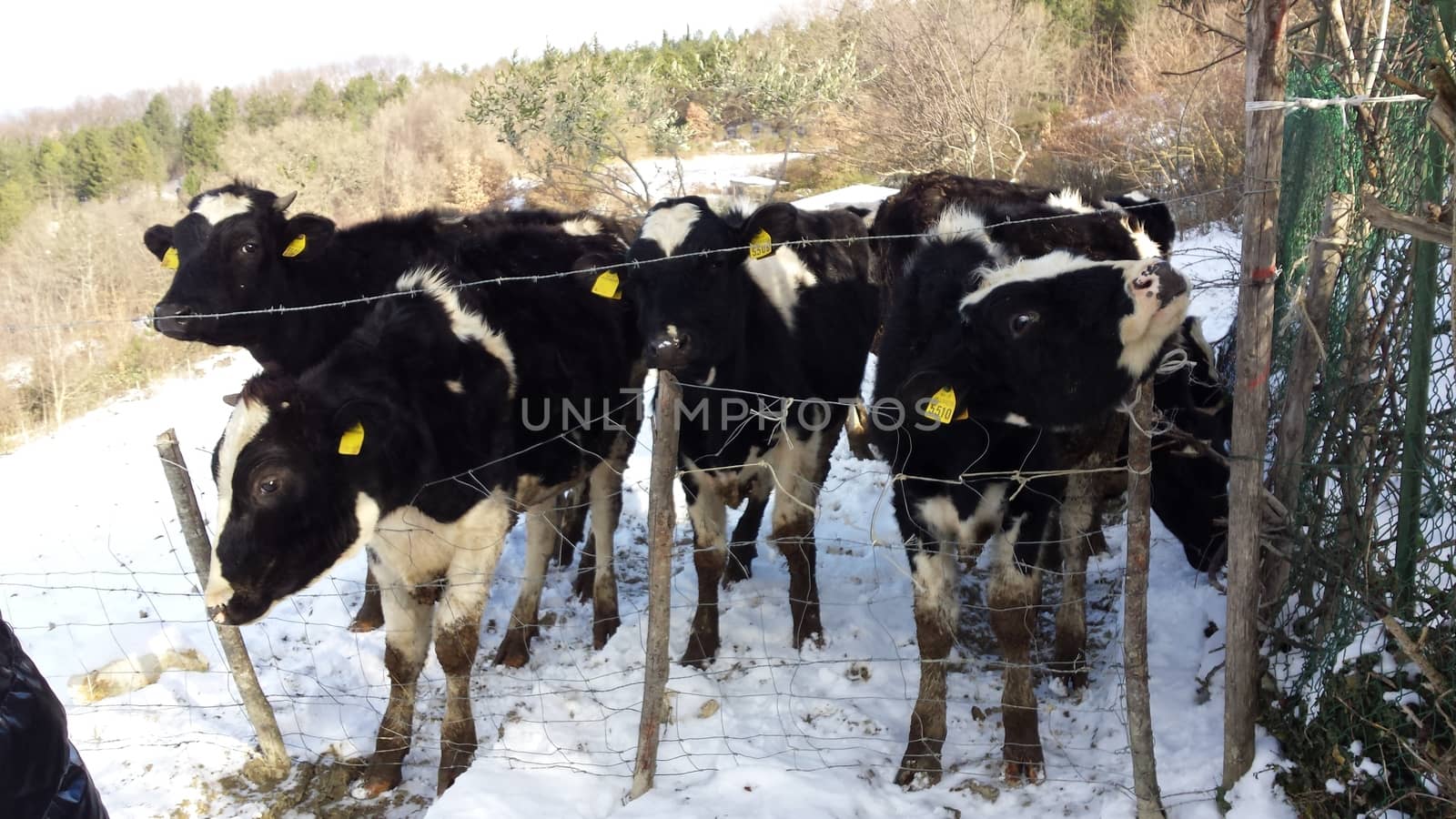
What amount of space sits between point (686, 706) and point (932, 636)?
4.43 ft

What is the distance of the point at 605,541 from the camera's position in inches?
231

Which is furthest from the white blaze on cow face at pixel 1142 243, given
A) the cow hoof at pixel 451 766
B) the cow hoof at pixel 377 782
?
the cow hoof at pixel 377 782

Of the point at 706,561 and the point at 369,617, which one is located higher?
the point at 706,561

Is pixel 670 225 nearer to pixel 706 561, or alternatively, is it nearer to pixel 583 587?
pixel 706 561

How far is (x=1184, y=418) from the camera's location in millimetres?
5031

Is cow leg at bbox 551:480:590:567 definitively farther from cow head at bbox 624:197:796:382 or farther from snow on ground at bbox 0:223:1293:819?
cow head at bbox 624:197:796:382

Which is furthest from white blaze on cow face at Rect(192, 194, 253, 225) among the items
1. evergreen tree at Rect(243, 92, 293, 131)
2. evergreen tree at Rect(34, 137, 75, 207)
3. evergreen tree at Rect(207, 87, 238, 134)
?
evergreen tree at Rect(207, 87, 238, 134)

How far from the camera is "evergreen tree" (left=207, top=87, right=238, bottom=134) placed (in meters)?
52.2

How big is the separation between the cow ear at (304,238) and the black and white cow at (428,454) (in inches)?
57.3

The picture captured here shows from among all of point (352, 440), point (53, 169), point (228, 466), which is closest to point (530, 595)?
point (352, 440)

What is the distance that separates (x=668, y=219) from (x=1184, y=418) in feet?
9.62

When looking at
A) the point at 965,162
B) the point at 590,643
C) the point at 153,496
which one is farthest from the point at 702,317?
the point at 965,162

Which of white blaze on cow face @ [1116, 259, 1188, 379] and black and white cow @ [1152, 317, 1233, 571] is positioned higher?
white blaze on cow face @ [1116, 259, 1188, 379]

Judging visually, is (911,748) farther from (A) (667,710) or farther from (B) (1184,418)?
(B) (1184,418)
